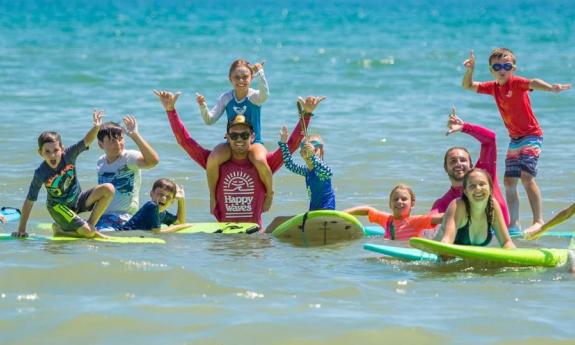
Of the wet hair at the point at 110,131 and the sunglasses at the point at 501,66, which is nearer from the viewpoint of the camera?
the wet hair at the point at 110,131

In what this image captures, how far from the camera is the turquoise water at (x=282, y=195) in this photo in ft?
22.4

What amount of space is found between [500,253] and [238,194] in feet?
9.25

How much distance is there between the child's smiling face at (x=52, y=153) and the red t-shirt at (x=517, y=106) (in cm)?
355

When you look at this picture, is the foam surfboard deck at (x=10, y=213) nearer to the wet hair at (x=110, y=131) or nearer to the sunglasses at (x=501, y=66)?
the wet hair at (x=110, y=131)

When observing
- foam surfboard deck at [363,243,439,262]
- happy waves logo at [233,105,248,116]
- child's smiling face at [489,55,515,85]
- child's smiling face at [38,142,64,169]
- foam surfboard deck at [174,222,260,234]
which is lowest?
foam surfboard deck at [363,243,439,262]

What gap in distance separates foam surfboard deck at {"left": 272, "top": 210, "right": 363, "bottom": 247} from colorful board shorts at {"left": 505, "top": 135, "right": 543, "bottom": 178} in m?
1.43

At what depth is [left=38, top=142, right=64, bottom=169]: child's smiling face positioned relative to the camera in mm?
8781

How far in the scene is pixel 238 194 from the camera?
10.1 metres

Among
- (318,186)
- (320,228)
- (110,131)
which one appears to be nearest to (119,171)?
(110,131)

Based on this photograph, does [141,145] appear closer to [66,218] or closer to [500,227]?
[66,218]

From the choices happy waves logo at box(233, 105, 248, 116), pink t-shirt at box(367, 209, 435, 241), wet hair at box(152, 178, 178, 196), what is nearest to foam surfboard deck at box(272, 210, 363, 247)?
pink t-shirt at box(367, 209, 435, 241)

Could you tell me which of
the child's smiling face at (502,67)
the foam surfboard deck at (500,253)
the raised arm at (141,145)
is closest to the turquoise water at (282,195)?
the foam surfboard deck at (500,253)

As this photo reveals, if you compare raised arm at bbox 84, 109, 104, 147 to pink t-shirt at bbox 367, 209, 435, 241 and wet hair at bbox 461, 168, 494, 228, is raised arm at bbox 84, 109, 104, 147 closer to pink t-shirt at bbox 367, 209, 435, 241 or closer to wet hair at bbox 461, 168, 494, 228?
pink t-shirt at bbox 367, 209, 435, 241

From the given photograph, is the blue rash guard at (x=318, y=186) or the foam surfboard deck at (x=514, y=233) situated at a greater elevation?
the blue rash guard at (x=318, y=186)
